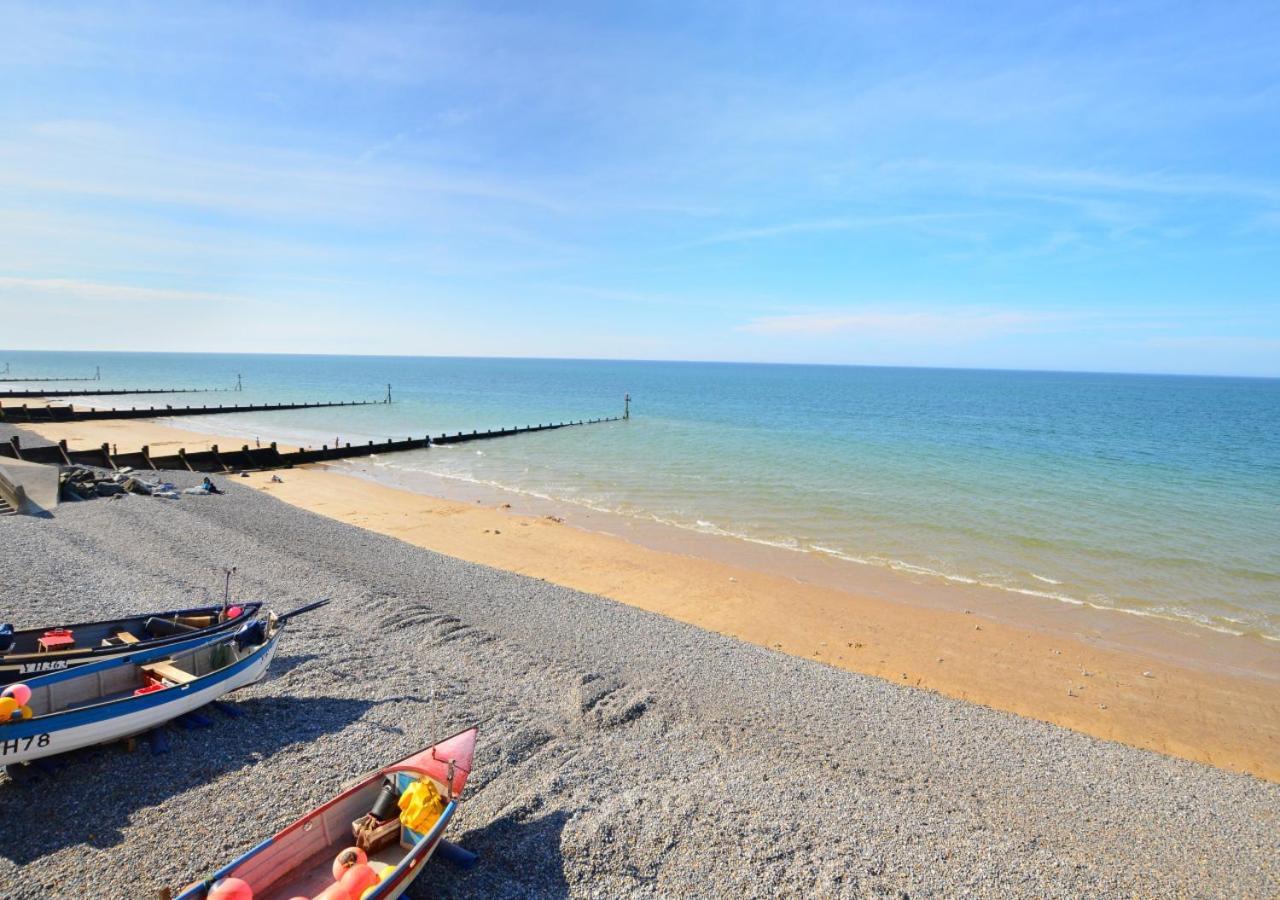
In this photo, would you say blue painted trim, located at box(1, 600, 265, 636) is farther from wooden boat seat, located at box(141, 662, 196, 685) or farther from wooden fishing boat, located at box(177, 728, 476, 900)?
wooden fishing boat, located at box(177, 728, 476, 900)

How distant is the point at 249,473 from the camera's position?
33.3 metres

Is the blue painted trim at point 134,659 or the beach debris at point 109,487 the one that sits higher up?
the blue painted trim at point 134,659

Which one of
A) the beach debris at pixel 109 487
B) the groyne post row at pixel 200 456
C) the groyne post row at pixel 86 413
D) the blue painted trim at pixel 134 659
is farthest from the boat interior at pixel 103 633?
the groyne post row at pixel 86 413

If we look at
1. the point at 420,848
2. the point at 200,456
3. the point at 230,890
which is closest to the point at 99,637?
the point at 230,890

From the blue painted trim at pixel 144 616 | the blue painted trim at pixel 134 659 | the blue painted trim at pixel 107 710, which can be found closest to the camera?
the blue painted trim at pixel 107 710

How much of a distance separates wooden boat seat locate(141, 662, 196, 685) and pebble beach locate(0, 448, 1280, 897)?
74 centimetres

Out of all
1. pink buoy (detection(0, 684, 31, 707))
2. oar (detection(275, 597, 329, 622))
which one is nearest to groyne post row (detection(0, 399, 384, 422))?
oar (detection(275, 597, 329, 622))

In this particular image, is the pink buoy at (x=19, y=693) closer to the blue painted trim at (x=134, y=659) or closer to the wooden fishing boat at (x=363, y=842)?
the blue painted trim at (x=134, y=659)

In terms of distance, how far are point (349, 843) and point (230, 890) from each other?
1.33 meters

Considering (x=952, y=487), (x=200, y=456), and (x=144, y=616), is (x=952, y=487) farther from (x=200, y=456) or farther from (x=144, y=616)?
(x=200, y=456)

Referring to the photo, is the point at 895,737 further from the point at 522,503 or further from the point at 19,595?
the point at 522,503

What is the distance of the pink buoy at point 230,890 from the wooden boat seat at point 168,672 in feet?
14.1

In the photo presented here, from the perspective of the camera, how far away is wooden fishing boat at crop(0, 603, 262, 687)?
8.82 meters

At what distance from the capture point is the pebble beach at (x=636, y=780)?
22.5 ft
